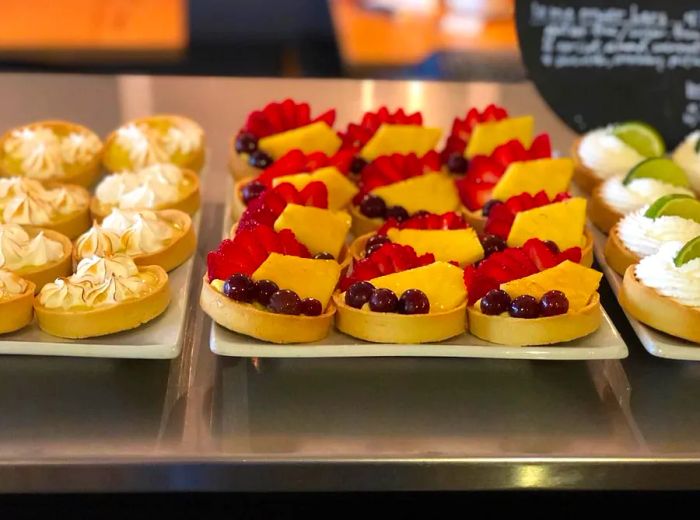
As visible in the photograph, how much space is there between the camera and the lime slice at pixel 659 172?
242 cm

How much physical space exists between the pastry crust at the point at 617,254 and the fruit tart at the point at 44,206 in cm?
124

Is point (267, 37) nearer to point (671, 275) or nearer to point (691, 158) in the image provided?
point (691, 158)

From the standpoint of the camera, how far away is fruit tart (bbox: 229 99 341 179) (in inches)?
97.7

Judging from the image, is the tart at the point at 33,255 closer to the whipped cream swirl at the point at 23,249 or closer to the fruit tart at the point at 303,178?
the whipped cream swirl at the point at 23,249

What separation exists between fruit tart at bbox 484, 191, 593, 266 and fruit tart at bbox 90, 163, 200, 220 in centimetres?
74

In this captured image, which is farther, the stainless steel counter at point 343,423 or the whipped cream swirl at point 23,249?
the whipped cream swirl at point 23,249

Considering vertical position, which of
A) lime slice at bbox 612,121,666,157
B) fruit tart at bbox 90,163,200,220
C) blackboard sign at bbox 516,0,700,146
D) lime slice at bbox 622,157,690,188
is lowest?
fruit tart at bbox 90,163,200,220

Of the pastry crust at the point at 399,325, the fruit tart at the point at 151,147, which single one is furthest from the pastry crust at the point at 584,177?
the fruit tart at the point at 151,147

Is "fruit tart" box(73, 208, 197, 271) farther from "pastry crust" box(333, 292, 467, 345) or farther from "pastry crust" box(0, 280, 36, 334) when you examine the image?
"pastry crust" box(333, 292, 467, 345)

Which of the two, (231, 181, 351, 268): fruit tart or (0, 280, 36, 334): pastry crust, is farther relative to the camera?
(231, 181, 351, 268): fruit tart

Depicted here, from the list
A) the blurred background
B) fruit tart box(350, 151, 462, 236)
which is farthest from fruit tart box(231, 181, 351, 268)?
the blurred background

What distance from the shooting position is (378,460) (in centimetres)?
157

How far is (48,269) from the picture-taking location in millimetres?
1949

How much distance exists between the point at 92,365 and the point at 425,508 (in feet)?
2.47
